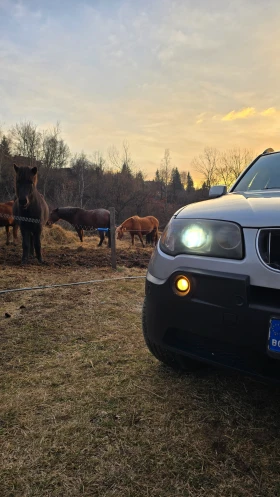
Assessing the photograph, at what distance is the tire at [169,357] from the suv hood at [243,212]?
75 cm

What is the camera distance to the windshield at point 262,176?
2414 mm

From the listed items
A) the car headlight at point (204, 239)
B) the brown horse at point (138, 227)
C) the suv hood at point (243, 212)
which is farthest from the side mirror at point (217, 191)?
the brown horse at point (138, 227)

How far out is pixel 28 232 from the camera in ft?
23.3

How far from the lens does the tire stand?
1.94 m

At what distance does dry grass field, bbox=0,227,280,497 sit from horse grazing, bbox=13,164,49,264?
431 cm

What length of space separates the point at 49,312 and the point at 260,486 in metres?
2.95

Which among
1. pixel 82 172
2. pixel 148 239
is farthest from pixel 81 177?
pixel 148 239

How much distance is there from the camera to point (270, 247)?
4.56 feet

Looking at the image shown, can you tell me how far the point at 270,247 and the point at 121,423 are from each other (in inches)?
51.9

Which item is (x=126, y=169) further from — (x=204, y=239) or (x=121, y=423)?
(x=121, y=423)

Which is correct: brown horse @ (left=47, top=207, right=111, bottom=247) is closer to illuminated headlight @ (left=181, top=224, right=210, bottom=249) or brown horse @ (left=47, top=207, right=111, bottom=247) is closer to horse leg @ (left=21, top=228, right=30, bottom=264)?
horse leg @ (left=21, top=228, right=30, bottom=264)

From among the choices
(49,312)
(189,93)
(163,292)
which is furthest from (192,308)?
(189,93)

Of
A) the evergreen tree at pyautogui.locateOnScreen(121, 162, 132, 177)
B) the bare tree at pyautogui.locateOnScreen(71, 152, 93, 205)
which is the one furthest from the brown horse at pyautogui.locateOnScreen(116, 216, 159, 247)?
the evergreen tree at pyautogui.locateOnScreen(121, 162, 132, 177)

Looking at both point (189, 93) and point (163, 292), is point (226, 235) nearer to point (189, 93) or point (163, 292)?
point (163, 292)
